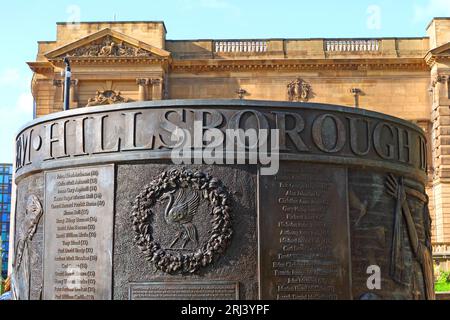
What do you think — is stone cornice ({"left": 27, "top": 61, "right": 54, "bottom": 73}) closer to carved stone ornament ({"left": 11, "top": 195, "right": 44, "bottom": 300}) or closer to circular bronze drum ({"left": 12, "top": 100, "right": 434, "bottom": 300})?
carved stone ornament ({"left": 11, "top": 195, "right": 44, "bottom": 300})

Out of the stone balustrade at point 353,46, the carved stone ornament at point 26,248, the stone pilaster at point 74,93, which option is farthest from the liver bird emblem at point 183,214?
the stone balustrade at point 353,46

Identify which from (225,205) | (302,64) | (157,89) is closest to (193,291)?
(225,205)

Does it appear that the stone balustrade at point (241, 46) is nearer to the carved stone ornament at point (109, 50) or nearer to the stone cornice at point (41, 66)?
the carved stone ornament at point (109, 50)

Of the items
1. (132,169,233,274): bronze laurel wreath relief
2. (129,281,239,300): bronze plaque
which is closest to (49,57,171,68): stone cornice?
(132,169,233,274): bronze laurel wreath relief

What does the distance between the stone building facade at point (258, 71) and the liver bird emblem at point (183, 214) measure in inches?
1265

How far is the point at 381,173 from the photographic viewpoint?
8.45 metres

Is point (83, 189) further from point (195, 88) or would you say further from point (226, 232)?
point (195, 88)

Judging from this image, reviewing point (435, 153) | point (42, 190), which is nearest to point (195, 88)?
point (435, 153)

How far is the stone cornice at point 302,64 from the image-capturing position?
4044cm

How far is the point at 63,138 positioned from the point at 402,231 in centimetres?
406

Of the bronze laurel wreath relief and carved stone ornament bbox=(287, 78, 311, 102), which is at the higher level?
carved stone ornament bbox=(287, 78, 311, 102)

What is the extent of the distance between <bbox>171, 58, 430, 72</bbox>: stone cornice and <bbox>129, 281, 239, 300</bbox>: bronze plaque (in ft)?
110

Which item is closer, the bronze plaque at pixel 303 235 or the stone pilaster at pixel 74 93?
the bronze plaque at pixel 303 235

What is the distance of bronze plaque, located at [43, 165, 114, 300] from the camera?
8016 mm
